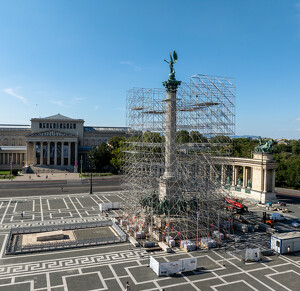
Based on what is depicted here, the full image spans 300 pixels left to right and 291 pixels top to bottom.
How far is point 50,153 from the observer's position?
317 ft

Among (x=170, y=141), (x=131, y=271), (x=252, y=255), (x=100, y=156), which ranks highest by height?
(x=170, y=141)

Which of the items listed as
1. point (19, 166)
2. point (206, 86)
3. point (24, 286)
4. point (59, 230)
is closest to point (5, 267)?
point (24, 286)

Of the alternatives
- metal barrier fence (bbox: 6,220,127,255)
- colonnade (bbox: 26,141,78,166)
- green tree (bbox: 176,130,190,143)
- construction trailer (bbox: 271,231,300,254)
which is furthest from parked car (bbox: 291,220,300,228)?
colonnade (bbox: 26,141,78,166)

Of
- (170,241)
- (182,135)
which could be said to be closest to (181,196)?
(170,241)

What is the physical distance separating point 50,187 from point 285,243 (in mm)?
48797

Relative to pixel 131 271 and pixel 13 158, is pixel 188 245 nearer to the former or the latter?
pixel 131 271

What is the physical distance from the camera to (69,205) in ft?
152

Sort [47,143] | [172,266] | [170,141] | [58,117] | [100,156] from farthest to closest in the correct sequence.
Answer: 1. [58,117]
2. [47,143]
3. [100,156]
4. [170,141]
5. [172,266]

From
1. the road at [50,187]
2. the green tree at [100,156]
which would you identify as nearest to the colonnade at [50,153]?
the green tree at [100,156]

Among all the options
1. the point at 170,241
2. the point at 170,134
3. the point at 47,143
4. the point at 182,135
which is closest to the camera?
the point at 170,241

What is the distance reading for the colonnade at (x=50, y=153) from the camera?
95625 millimetres

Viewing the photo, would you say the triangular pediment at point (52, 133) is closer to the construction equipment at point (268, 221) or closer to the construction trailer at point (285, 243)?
the construction equipment at point (268, 221)

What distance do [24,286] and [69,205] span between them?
2577 cm

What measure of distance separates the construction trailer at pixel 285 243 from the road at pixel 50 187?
3851 cm
